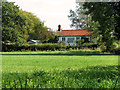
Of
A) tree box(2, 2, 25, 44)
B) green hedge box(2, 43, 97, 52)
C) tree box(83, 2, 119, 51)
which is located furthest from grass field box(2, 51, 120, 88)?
tree box(2, 2, 25, 44)

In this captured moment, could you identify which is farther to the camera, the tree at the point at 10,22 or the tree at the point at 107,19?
the tree at the point at 10,22

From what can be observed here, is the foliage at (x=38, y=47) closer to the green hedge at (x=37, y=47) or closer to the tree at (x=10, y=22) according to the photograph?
the green hedge at (x=37, y=47)

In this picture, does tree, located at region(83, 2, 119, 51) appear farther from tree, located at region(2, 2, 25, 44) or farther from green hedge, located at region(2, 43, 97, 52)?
tree, located at region(2, 2, 25, 44)

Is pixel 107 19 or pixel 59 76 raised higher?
pixel 107 19

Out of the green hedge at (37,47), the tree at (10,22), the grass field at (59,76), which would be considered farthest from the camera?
the green hedge at (37,47)

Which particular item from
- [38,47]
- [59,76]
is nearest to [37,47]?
[38,47]

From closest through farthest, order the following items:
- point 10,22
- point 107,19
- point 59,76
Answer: point 59,76 → point 107,19 → point 10,22

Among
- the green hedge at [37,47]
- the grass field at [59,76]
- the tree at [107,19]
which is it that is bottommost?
the grass field at [59,76]

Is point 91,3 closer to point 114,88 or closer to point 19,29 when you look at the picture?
point 114,88

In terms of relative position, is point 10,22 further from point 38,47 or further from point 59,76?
point 59,76

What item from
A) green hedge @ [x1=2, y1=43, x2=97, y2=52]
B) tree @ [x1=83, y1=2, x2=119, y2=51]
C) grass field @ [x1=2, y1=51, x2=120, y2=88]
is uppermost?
tree @ [x1=83, y1=2, x2=119, y2=51]

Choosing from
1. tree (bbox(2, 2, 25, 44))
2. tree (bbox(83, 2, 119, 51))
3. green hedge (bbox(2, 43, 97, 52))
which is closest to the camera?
tree (bbox(83, 2, 119, 51))

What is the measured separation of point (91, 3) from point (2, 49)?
23.6 metres

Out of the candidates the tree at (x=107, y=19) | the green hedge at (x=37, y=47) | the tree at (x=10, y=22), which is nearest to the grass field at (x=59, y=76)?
the tree at (x=107, y=19)
